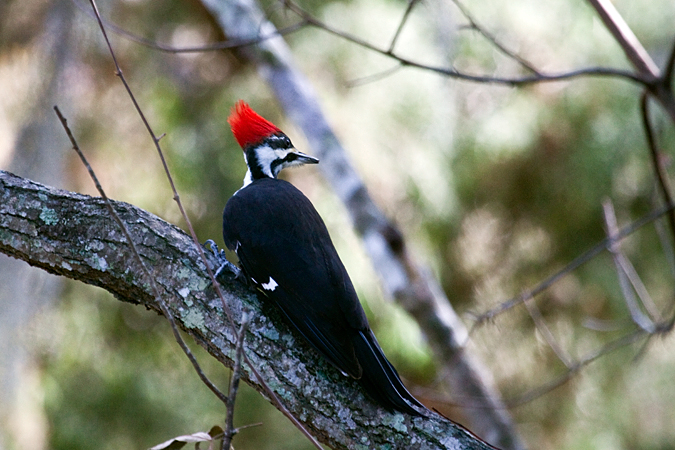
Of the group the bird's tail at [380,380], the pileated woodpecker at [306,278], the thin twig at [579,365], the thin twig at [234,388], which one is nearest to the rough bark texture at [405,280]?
the thin twig at [579,365]

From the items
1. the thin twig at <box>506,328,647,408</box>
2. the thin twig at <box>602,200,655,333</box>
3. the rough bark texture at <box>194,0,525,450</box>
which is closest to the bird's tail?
the thin twig at <box>506,328,647,408</box>

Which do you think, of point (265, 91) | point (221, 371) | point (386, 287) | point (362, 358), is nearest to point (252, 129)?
point (362, 358)

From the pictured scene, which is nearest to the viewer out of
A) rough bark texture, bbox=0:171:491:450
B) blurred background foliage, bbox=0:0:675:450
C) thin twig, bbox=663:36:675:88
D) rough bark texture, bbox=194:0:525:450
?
rough bark texture, bbox=0:171:491:450

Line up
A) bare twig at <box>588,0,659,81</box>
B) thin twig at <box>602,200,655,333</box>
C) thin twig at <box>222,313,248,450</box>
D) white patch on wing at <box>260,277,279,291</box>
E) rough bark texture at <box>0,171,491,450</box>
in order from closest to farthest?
1. thin twig at <box>222,313,248,450</box>
2. rough bark texture at <box>0,171,491,450</box>
3. white patch on wing at <box>260,277,279,291</box>
4. bare twig at <box>588,0,659,81</box>
5. thin twig at <box>602,200,655,333</box>

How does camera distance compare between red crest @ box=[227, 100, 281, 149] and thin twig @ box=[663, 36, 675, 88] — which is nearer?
thin twig @ box=[663, 36, 675, 88]

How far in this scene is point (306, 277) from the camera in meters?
1.53

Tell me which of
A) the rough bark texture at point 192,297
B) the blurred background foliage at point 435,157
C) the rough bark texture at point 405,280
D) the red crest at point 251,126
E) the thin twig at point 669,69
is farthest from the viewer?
the blurred background foliage at point 435,157

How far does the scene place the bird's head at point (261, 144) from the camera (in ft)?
6.88

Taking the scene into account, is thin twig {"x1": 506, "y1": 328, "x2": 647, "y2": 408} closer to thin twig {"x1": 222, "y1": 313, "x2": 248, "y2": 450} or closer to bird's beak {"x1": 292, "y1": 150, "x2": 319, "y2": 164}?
bird's beak {"x1": 292, "y1": 150, "x2": 319, "y2": 164}

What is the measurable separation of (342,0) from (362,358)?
3440mm

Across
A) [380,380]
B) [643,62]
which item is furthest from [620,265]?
[380,380]

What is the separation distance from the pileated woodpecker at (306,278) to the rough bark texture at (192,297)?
0.05 meters

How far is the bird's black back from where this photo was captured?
1381 mm

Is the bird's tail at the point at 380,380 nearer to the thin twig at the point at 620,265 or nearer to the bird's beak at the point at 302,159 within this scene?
the bird's beak at the point at 302,159
